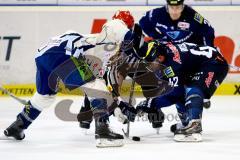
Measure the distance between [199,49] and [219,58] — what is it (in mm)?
181

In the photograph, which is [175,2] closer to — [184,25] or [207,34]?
[184,25]

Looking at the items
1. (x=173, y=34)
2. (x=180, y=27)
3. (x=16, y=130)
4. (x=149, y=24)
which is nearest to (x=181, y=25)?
(x=180, y=27)

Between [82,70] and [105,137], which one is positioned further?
[82,70]

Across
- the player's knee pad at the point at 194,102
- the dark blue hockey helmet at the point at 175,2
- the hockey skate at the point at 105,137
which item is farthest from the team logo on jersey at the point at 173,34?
the hockey skate at the point at 105,137

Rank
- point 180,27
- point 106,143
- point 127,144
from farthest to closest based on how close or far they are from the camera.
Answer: point 180,27 < point 127,144 < point 106,143

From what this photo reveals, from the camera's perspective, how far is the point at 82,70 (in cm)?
498

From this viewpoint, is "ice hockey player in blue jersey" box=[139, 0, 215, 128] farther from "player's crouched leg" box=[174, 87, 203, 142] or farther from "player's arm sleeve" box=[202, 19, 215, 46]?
"player's crouched leg" box=[174, 87, 203, 142]

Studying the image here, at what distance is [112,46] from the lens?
190 inches

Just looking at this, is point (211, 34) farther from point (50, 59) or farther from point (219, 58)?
point (50, 59)

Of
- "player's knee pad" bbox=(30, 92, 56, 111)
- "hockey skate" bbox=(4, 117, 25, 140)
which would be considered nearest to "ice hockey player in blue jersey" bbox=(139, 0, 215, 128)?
"player's knee pad" bbox=(30, 92, 56, 111)

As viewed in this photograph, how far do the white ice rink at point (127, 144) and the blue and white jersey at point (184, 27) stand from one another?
0.79m

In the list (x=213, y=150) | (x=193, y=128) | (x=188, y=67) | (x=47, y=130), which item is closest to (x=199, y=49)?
(x=188, y=67)

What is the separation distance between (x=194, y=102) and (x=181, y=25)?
715mm

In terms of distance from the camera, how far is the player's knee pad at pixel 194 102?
504 cm
